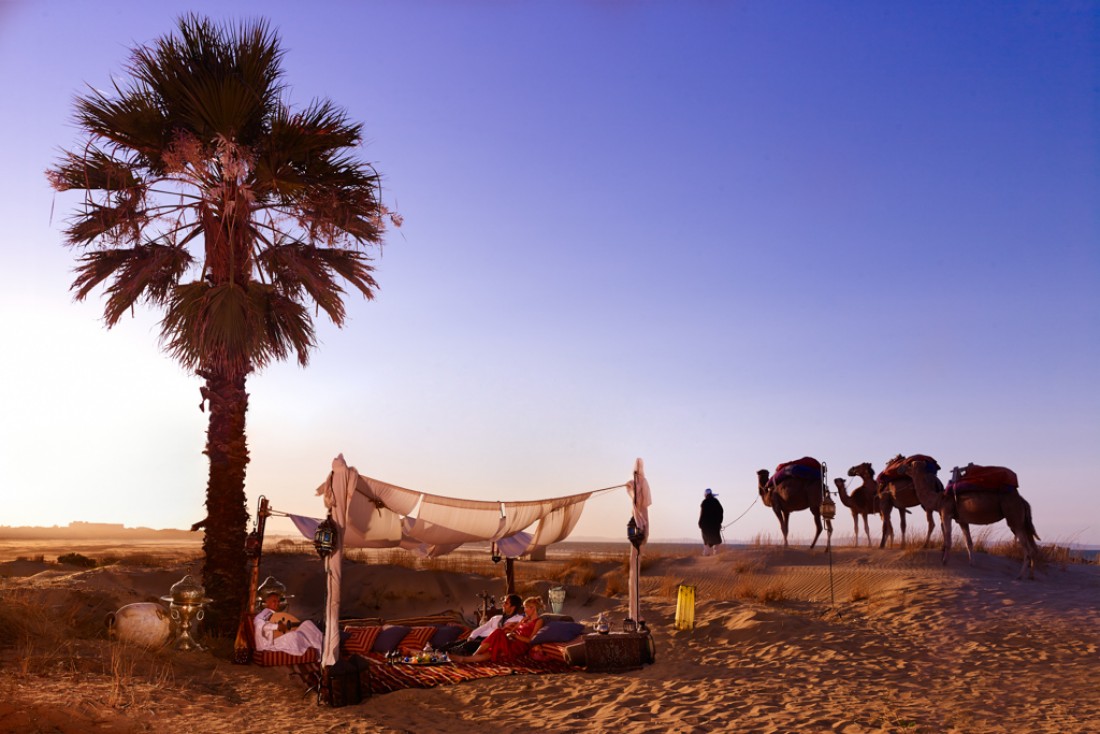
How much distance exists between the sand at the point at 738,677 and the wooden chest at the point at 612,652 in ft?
0.54

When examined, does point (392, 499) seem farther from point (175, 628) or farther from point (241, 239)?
point (241, 239)

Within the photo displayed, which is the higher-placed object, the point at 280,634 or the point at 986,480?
the point at 986,480

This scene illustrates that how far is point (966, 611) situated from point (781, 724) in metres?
8.30

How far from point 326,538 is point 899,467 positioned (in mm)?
16078

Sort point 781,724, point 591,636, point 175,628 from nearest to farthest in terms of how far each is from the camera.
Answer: point 781,724 → point 591,636 → point 175,628

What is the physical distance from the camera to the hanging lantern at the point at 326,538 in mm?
10625

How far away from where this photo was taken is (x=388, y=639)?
43.5 ft

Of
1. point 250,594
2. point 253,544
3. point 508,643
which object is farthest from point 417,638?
point 253,544

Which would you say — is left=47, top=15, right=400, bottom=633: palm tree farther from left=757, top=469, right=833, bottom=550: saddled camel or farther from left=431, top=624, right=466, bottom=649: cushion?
left=757, top=469, right=833, bottom=550: saddled camel

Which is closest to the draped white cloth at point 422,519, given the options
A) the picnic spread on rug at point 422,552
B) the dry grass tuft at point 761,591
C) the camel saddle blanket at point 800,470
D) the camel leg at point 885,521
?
the picnic spread on rug at point 422,552

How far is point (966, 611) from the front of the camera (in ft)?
49.0

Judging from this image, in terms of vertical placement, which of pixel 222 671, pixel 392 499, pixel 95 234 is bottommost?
pixel 222 671

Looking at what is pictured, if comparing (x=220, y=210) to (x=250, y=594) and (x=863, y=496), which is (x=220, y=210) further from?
(x=863, y=496)

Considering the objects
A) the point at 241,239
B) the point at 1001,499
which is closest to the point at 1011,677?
the point at 1001,499
